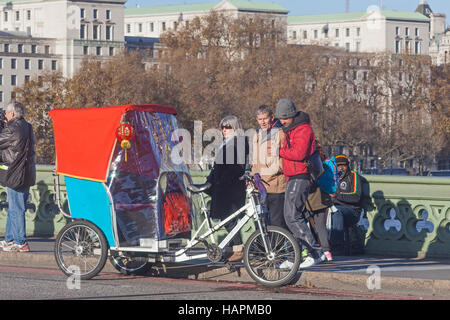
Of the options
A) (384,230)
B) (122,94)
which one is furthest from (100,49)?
(384,230)

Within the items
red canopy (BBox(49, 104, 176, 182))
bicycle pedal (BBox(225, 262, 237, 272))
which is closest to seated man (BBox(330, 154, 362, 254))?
bicycle pedal (BBox(225, 262, 237, 272))

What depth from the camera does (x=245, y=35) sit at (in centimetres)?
12288

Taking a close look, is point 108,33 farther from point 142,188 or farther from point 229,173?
point 142,188

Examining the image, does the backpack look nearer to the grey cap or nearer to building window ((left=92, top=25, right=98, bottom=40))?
the grey cap

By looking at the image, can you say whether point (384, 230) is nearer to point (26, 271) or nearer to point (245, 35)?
point (26, 271)

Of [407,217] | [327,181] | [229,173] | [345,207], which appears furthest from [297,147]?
[407,217]

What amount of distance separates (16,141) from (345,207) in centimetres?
400

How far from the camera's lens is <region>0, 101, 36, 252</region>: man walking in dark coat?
14.9 metres

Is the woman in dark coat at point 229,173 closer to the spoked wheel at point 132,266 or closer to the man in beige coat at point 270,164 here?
the man in beige coat at point 270,164

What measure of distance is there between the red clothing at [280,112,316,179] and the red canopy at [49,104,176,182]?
1.34m

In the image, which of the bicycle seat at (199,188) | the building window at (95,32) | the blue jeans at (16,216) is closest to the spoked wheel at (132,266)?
the bicycle seat at (199,188)

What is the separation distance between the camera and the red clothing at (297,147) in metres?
12.8
